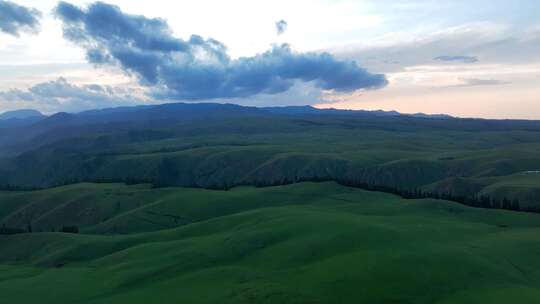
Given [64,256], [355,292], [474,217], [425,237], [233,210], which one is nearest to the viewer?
[355,292]

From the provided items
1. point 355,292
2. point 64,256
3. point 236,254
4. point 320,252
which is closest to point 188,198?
point 64,256

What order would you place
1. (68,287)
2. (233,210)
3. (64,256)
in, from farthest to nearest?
(233,210) → (64,256) → (68,287)

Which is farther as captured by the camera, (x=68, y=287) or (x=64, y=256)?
(x=64, y=256)

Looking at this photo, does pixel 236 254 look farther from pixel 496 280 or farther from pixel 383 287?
pixel 496 280

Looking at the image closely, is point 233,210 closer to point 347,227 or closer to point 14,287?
point 347,227

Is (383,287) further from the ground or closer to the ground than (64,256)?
further from the ground

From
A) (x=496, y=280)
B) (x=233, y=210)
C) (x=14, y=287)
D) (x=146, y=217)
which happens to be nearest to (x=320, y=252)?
(x=496, y=280)
